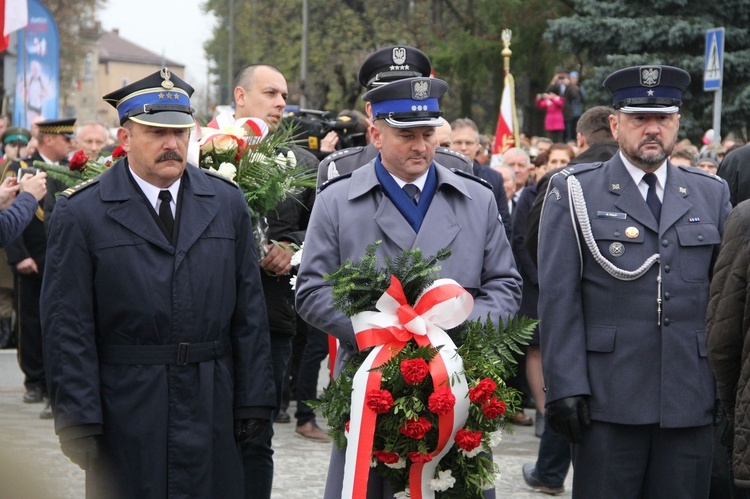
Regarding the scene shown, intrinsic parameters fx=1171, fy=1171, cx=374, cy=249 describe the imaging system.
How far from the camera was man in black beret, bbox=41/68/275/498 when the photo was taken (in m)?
4.19

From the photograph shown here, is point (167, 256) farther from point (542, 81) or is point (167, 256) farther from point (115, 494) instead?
point (542, 81)

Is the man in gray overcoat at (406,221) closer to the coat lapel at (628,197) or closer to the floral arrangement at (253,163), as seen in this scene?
the coat lapel at (628,197)

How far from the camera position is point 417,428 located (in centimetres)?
392

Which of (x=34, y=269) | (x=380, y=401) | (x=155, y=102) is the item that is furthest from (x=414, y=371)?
(x=34, y=269)

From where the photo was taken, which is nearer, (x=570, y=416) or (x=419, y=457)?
(x=419, y=457)

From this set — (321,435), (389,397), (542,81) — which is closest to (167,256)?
(389,397)

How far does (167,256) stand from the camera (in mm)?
4297

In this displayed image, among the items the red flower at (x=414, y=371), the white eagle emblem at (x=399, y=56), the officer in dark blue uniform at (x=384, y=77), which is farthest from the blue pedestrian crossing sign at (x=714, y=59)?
the red flower at (x=414, y=371)

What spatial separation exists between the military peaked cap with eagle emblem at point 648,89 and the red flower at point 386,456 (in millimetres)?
1727

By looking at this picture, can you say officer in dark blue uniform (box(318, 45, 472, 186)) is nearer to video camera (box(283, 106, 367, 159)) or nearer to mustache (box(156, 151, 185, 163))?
mustache (box(156, 151, 185, 163))

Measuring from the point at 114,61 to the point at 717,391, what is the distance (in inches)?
4934

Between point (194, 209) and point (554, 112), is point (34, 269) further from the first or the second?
point (554, 112)

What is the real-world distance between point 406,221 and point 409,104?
0.44m

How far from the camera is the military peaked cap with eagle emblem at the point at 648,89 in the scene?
4.70m
